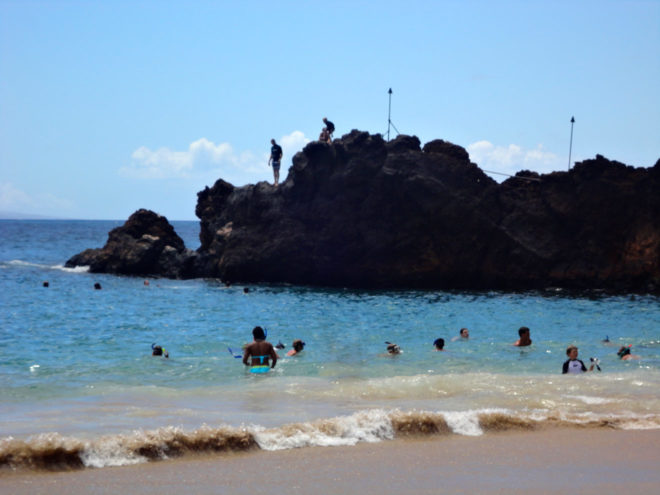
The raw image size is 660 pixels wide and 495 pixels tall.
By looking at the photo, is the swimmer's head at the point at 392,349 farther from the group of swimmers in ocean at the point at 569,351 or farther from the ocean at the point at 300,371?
the ocean at the point at 300,371

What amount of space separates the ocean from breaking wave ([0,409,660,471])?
0.02 meters

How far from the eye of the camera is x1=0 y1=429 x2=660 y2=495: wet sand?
24.7 ft

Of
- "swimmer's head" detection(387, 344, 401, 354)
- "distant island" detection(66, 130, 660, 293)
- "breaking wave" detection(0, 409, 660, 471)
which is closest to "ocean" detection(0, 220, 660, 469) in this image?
"breaking wave" detection(0, 409, 660, 471)

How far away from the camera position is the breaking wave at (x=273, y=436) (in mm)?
8266

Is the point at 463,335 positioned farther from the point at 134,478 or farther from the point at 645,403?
the point at 134,478

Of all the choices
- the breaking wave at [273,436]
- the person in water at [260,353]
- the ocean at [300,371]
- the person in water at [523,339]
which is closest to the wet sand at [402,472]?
the breaking wave at [273,436]

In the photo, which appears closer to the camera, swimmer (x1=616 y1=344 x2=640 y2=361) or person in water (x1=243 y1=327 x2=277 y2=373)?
person in water (x1=243 y1=327 x2=277 y2=373)

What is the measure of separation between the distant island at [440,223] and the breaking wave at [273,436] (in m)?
26.3

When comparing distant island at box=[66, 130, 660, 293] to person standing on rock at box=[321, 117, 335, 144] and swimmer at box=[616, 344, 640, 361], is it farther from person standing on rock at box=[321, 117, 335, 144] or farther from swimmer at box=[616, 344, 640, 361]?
swimmer at box=[616, 344, 640, 361]

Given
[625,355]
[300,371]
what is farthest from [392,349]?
[625,355]

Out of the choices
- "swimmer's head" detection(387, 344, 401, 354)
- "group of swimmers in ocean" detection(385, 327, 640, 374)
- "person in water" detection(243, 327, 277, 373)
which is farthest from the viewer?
"swimmer's head" detection(387, 344, 401, 354)

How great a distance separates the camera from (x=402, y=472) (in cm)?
812

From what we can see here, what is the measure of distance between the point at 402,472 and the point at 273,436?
75.3 inches

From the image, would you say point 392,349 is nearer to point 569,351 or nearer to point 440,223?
point 569,351
